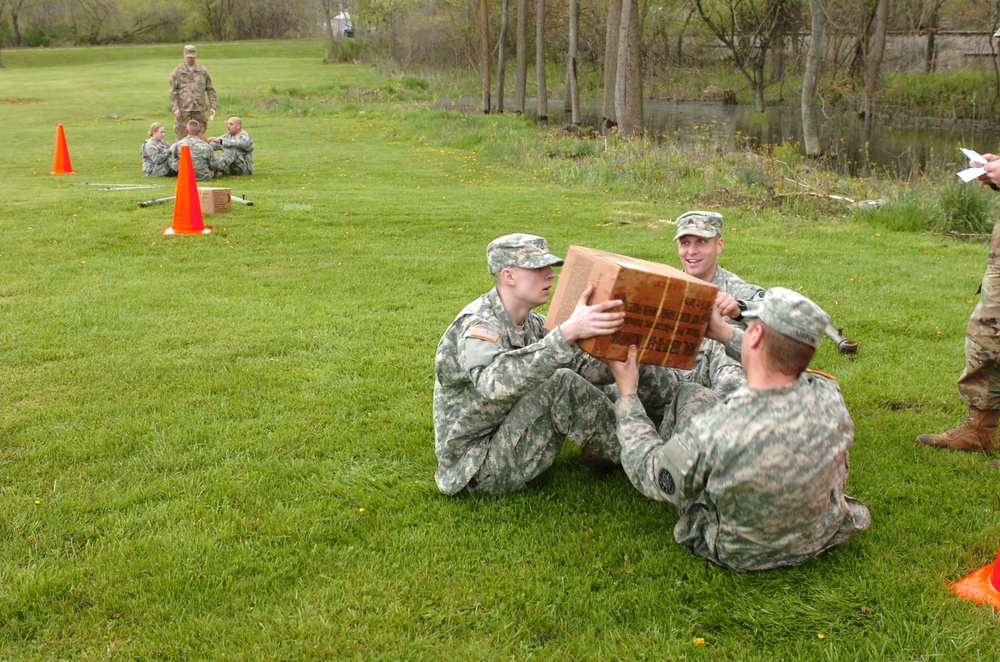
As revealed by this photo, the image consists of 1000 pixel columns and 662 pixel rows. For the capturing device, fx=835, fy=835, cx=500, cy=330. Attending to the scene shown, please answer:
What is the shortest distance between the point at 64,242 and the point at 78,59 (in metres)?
57.1

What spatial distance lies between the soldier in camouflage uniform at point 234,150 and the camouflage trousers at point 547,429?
12.9 m

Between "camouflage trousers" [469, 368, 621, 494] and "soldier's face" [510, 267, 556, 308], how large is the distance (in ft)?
1.27

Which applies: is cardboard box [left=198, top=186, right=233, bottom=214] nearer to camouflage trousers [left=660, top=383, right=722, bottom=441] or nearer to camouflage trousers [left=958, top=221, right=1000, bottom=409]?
camouflage trousers [left=660, top=383, right=722, bottom=441]

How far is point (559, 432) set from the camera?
13.7 feet

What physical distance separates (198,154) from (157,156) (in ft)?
4.12

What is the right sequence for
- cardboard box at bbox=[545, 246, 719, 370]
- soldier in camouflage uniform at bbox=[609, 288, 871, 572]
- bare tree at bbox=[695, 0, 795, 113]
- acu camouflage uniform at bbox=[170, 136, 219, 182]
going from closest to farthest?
soldier in camouflage uniform at bbox=[609, 288, 871, 572], cardboard box at bbox=[545, 246, 719, 370], acu camouflage uniform at bbox=[170, 136, 219, 182], bare tree at bbox=[695, 0, 795, 113]

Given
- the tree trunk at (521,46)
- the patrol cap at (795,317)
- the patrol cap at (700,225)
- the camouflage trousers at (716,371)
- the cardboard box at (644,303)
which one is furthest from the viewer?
the tree trunk at (521,46)

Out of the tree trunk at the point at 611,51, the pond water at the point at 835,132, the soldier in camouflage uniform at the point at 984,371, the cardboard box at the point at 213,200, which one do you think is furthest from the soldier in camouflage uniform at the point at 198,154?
the soldier in camouflage uniform at the point at 984,371

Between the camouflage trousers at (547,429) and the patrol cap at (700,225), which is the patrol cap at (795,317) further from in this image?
the patrol cap at (700,225)

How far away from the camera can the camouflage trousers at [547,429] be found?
406cm

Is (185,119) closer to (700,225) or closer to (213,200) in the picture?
(213,200)

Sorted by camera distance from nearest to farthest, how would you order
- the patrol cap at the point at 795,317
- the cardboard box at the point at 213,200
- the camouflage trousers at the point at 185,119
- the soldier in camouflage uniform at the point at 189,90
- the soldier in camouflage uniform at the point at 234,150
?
1. the patrol cap at the point at 795,317
2. the cardboard box at the point at 213,200
3. the soldier in camouflage uniform at the point at 234,150
4. the soldier in camouflage uniform at the point at 189,90
5. the camouflage trousers at the point at 185,119

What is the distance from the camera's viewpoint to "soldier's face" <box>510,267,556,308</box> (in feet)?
13.2

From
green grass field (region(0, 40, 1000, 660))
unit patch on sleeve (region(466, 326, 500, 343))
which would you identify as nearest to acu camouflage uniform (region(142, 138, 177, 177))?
green grass field (region(0, 40, 1000, 660))
